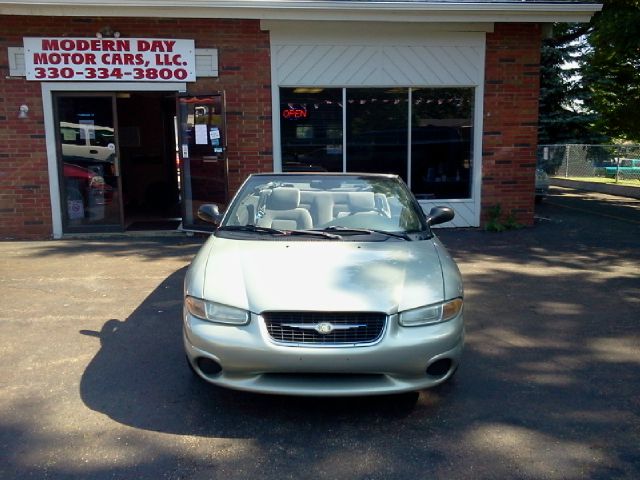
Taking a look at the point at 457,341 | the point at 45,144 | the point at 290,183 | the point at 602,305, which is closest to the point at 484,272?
the point at 602,305

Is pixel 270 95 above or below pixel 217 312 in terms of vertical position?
above

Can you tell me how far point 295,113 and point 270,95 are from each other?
1.82 ft

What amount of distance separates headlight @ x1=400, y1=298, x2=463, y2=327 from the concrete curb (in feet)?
54.7

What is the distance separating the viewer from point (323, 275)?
374cm

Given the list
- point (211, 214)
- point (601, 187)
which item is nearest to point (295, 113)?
point (211, 214)

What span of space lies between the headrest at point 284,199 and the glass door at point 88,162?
5962mm

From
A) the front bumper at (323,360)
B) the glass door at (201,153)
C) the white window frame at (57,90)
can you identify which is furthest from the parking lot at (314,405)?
the white window frame at (57,90)

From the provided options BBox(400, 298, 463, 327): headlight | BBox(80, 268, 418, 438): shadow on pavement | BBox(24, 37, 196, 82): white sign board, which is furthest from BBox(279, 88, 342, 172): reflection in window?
BBox(400, 298, 463, 327): headlight

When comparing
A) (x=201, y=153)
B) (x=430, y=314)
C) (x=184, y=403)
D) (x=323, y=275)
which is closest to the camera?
(x=430, y=314)

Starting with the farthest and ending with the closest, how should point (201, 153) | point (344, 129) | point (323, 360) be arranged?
point (344, 129)
point (201, 153)
point (323, 360)

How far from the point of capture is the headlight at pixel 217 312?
138 inches

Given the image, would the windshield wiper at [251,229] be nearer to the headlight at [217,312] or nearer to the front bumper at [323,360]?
the headlight at [217,312]

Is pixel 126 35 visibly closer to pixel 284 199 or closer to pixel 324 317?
pixel 284 199

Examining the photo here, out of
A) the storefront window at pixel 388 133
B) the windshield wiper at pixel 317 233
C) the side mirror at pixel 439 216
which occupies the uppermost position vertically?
the storefront window at pixel 388 133
